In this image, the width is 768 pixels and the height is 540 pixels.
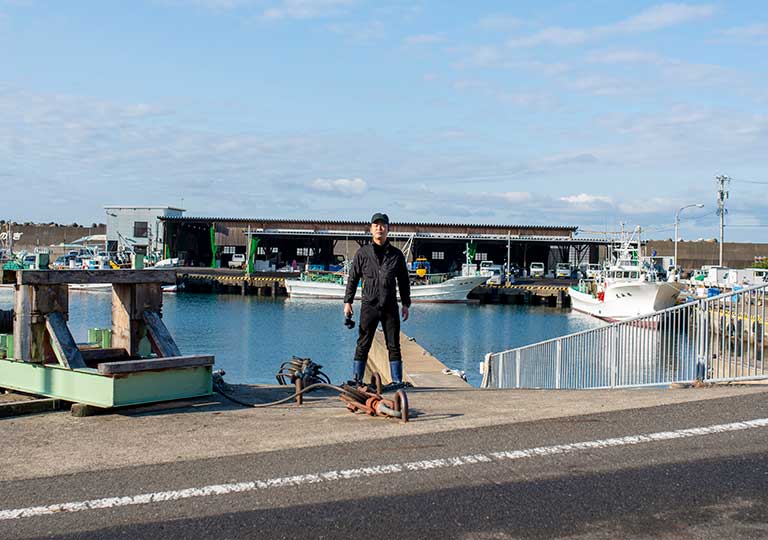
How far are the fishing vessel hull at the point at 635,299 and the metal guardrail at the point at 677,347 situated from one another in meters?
37.6

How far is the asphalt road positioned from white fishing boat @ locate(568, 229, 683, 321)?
44.2 m

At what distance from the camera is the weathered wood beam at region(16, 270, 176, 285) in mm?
7328

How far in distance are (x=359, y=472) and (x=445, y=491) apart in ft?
2.26

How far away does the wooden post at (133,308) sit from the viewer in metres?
8.30

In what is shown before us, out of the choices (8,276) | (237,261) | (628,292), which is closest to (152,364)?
(8,276)

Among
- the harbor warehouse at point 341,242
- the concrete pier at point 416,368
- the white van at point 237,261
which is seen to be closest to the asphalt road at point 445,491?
the concrete pier at point 416,368

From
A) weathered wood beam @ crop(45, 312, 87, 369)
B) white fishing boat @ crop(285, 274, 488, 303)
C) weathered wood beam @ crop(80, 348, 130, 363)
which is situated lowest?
white fishing boat @ crop(285, 274, 488, 303)

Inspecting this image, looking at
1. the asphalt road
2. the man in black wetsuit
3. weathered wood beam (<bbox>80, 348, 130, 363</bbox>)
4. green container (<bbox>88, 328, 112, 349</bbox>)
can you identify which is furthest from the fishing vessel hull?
the asphalt road

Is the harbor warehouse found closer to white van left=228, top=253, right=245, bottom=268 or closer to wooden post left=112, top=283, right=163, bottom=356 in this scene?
white van left=228, top=253, right=245, bottom=268

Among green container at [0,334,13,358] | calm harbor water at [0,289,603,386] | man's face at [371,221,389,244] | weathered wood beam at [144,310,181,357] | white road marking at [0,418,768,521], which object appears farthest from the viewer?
calm harbor water at [0,289,603,386]

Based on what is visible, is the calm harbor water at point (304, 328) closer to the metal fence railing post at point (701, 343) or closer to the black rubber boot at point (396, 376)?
the metal fence railing post at point (701, 343)

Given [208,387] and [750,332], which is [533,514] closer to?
[208,387]

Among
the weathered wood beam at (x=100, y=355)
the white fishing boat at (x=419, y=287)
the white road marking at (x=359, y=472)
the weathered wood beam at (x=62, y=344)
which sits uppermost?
the weathered wood beam at (x=62, y=344)

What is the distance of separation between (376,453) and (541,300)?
228 feet
